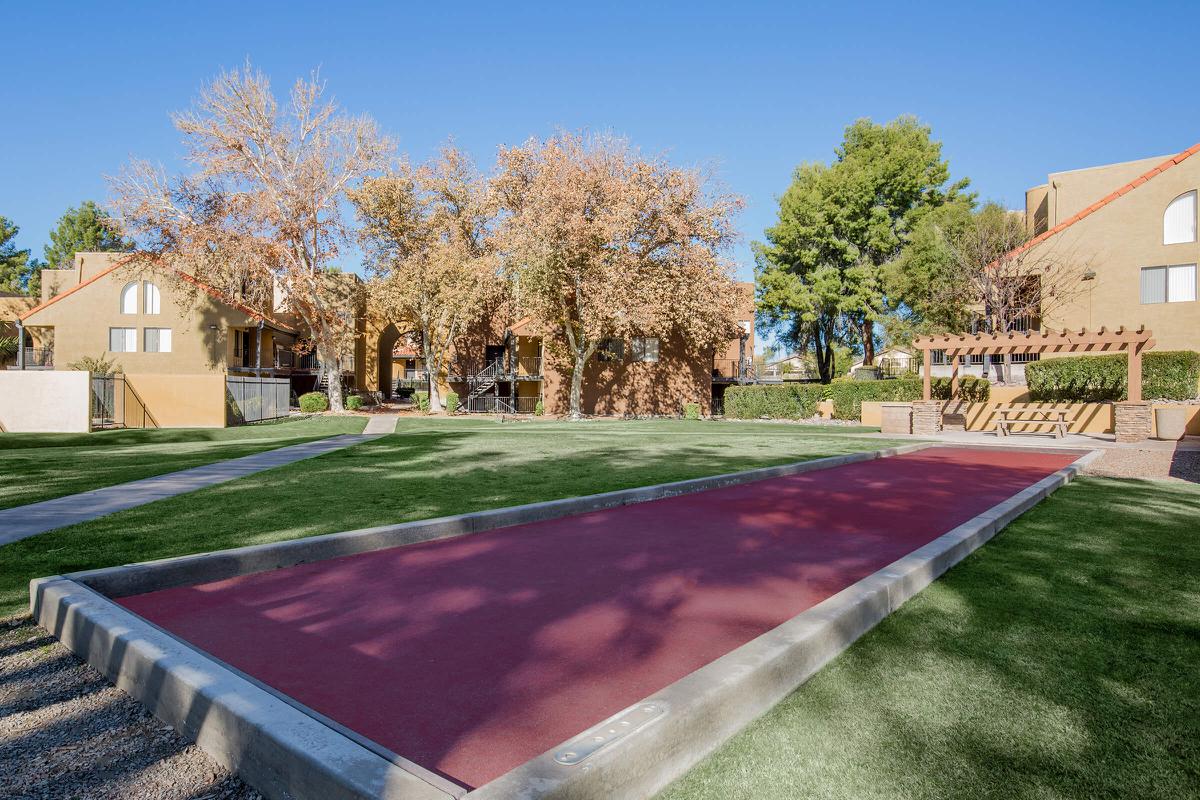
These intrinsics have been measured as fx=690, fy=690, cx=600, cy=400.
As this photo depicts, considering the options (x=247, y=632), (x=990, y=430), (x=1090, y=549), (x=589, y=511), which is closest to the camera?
(x=247, y=632)

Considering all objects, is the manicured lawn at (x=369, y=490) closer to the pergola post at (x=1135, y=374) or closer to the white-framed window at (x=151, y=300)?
the pergola post at (x=1135, y=374)

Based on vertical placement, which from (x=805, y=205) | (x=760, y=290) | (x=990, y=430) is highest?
(x=805, y=205)

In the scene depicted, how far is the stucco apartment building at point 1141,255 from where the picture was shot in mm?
26812

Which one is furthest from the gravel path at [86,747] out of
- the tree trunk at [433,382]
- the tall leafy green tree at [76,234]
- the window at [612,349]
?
the tall leafy green tree at [76,234]

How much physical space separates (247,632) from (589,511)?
4328mm

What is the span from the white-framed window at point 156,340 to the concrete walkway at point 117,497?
30489mm

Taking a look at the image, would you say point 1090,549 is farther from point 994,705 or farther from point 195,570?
point 195,570

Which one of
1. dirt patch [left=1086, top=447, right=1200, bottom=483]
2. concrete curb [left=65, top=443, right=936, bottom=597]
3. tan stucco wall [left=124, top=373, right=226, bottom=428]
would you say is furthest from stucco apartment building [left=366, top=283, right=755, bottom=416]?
concrete curb [left=65, top=443, right=936, bottom=597]

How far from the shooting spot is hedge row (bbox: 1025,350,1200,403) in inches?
896

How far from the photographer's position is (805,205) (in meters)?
40.5

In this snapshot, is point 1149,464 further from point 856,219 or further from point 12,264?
point 12,264

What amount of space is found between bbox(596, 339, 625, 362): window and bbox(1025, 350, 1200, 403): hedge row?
19722mm

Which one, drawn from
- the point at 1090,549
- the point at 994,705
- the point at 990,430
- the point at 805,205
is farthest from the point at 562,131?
the point at 994,705

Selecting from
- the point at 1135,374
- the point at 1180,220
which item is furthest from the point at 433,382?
the point at 1180,220
